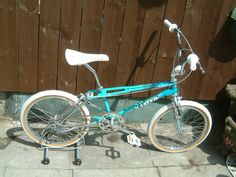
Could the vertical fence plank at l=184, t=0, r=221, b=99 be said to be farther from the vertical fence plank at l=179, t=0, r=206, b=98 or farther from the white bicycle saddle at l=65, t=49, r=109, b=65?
the white bicycle saddle at l=65, t=49, r=109, b=65

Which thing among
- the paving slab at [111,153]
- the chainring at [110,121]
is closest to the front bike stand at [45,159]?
the paving slab at [111,153]

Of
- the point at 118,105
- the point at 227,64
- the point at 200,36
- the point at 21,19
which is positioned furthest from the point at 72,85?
the point at 227,64

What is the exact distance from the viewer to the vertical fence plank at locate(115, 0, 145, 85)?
4.07 meters

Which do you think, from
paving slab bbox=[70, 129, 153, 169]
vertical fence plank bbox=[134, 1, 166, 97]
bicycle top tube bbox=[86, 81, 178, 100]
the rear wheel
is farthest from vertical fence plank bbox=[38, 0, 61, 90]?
vertical fence plank bbox=[134, 1, 166, 97]

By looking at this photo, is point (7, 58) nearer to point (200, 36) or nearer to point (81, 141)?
point (81, 141)

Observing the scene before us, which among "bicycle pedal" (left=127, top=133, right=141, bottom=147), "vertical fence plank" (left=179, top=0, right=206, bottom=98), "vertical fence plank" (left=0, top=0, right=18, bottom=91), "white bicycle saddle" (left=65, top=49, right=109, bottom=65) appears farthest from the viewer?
"bicycle pedal" (left=127, top=133, right=141, bottom=147)

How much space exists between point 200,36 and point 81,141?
187cm

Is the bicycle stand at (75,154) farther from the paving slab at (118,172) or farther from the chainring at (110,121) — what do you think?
the chainring at (110,121)

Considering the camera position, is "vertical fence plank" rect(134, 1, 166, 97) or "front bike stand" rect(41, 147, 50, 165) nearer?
"front bike stand" rect(41, 147, 50, 165)

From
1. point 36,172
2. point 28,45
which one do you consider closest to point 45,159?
point 36,172

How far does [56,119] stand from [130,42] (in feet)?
3.99

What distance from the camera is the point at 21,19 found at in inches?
156

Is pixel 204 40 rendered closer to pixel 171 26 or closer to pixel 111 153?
pixel 171 26

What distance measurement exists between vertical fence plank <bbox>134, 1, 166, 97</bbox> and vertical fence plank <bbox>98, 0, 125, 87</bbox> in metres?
0.29
